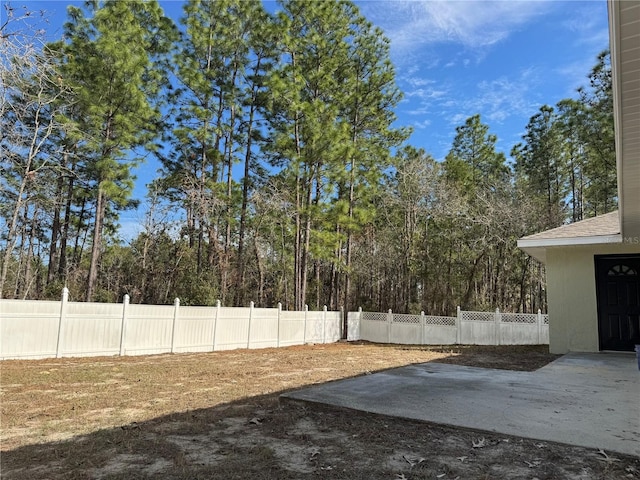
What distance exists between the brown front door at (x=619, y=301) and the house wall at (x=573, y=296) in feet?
0.47

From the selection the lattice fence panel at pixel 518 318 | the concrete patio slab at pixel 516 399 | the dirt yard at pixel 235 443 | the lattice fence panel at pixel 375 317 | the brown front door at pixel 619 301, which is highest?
the brown front door at pixel 619 301

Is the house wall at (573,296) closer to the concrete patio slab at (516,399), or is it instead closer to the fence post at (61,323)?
the concrete patio slab at (516,399)

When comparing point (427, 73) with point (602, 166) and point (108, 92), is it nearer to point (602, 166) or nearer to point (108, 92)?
point (108, 92)

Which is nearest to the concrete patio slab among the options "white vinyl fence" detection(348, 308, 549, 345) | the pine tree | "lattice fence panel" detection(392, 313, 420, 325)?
"white vinyl fence" detection(348, 308, 549, 345)

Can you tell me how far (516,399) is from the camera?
4.54 m

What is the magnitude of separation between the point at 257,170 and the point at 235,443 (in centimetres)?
1702

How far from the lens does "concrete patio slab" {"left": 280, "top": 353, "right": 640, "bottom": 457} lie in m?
3.44


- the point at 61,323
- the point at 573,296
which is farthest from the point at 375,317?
the point at 61,323

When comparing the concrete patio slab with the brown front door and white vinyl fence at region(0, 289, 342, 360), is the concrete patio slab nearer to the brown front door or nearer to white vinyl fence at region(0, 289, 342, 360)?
the brown front door

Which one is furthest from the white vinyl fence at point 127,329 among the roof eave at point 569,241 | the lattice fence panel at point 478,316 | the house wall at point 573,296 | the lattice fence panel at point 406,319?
the house wall at point 573,296

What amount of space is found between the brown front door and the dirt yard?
724 cm

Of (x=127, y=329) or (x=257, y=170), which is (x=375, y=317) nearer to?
(x=257, y=170)

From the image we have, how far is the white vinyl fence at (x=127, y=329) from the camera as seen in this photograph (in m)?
8.16

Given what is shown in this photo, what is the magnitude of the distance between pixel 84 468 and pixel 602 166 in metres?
23.1
